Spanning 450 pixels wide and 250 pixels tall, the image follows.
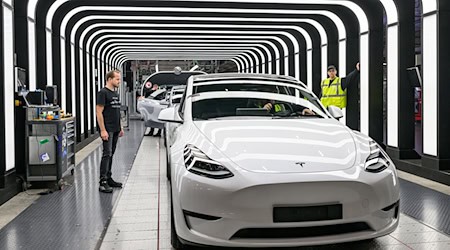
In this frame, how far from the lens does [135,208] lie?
507 centimetres

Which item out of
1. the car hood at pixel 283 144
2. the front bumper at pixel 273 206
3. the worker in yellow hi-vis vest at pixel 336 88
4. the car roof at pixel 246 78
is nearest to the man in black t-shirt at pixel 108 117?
the car roof at pixel 246 78

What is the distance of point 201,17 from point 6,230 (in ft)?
22.8

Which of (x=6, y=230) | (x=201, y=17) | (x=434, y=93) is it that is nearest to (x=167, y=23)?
(x=201, y=17)

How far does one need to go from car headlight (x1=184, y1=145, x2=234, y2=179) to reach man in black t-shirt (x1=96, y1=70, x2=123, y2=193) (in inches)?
Result: 104

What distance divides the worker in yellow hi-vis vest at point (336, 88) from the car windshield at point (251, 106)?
4314 millimetres

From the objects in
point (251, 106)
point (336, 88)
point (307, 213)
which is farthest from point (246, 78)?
point (336, 88)

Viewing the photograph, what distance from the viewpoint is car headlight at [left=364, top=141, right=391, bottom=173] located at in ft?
10.6

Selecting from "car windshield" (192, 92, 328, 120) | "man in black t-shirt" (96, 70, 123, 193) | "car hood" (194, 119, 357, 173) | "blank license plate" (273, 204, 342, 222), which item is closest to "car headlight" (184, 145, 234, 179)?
"car hood" (194, 119, 357, 173)

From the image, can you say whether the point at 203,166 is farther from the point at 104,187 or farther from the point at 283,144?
the point at 104,187

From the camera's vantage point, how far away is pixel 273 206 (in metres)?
2.97

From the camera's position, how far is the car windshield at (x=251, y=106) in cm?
427

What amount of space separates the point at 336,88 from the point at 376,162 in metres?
5.62

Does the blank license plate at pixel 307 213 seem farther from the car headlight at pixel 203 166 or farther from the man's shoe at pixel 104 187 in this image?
the man's shoe at pixel 104 187

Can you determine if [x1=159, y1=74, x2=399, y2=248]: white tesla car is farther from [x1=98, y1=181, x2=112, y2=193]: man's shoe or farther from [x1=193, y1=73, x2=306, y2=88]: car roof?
[x1=98, y1=181, x2=112, y2=193]: man's shoe
